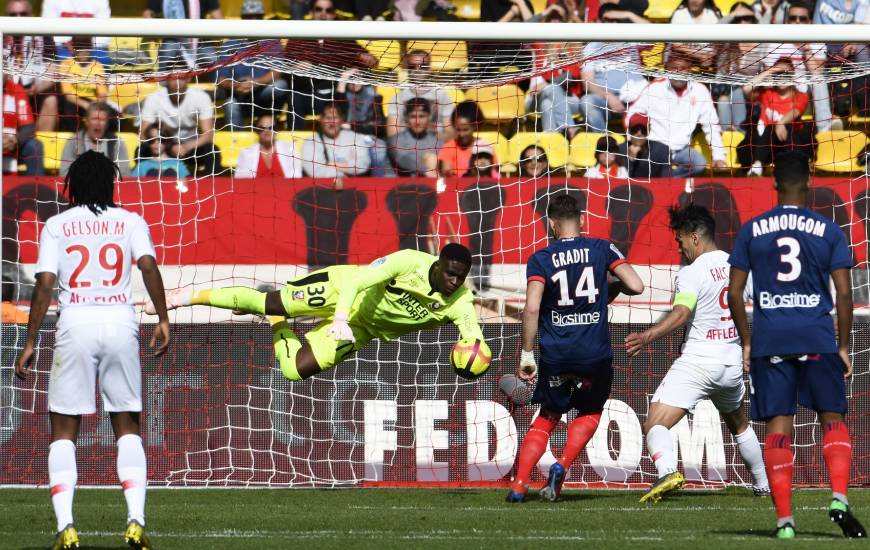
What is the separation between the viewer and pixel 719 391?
937cm

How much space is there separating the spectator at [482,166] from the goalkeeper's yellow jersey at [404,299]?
2909 mm

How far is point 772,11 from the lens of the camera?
1536 centimetres

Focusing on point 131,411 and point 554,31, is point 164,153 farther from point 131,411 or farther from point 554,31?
point 131,411

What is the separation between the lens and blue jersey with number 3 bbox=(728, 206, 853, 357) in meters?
6.45

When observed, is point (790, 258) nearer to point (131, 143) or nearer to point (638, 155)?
point (638, 155)

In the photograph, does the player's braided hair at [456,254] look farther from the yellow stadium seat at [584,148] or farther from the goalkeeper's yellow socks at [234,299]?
the yellow stadium seat at [584,148]

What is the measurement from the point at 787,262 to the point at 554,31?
231 cm

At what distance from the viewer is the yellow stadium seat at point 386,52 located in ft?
33.8

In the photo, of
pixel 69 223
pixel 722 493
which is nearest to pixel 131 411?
pixel 69 223

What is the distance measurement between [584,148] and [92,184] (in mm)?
7074

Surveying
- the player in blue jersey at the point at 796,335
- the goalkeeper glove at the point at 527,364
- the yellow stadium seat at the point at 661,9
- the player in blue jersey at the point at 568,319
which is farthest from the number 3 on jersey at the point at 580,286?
the yellow stadium seat at the point at 661,9

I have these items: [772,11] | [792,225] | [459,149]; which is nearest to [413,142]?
[459,149]

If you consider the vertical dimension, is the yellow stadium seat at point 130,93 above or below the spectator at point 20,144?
above

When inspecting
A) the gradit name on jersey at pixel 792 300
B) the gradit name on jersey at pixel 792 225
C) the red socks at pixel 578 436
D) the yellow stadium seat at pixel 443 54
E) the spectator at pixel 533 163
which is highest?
the yellow stadium seat at pixel 443 54
